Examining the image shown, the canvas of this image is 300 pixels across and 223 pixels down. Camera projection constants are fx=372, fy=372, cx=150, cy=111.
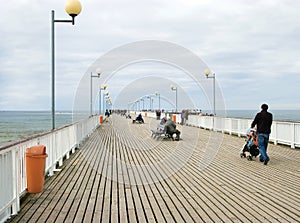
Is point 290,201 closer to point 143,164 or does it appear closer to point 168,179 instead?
point 168,179

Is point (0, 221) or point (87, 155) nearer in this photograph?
point (0, 221)

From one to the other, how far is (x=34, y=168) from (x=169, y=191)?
238 centimetres

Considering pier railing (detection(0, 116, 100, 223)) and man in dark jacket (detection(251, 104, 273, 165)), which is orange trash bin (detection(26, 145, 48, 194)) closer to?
pier railing (detection(0, 116, 100, 223))

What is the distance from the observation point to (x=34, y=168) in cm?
618

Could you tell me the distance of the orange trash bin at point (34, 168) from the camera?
6.14m

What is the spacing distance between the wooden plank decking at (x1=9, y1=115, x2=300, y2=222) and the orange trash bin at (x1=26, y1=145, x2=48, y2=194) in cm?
17

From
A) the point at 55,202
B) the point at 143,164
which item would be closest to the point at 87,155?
the point at 143,164

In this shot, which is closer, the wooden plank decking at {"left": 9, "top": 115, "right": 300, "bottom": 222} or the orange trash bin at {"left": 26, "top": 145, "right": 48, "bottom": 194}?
the wooden plank decking at {"left": 9, "top": 115, "right": 300, "bottom": 222}

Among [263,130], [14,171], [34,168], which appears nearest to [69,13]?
[34,168]

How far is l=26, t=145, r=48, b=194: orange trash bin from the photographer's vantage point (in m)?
6.14

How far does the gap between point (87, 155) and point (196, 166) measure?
393 cm

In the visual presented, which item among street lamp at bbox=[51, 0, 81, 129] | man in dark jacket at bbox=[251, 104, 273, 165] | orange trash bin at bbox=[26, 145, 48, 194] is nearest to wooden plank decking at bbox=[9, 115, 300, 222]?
orange trash bin at bbox=[26, 145, 48, 194]

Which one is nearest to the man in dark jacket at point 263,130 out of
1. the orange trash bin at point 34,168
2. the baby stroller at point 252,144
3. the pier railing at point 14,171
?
the baby stroller at point 252,144

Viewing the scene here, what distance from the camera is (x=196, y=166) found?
9641 mm
